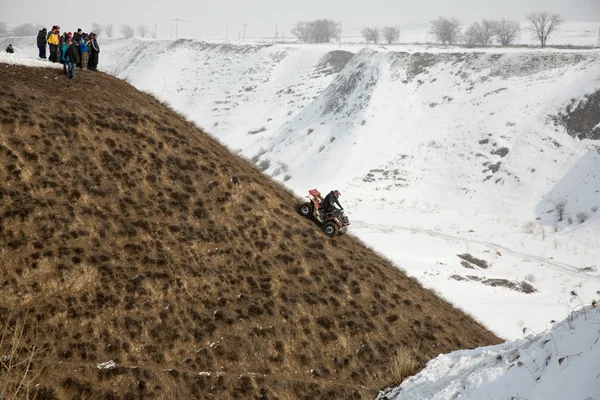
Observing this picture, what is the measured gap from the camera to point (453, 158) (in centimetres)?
6500

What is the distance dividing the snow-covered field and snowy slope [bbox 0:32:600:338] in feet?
0.67

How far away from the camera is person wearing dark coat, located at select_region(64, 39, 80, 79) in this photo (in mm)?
22516

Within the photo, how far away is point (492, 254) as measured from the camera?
4378cm

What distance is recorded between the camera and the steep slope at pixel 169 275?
13.8m

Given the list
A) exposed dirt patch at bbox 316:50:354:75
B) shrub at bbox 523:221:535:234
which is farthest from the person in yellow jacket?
exposed dirt patch at bbox 316:50:354:75

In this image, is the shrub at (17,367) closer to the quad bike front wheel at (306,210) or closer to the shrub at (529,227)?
the quad bike front wheel at (306,210)

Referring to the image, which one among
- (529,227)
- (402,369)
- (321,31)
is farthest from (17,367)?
(321,31)

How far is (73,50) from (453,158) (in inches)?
2036

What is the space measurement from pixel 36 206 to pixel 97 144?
415 cm

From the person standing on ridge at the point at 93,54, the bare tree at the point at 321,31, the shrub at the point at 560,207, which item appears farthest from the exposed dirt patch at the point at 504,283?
the bare tree at the point at 321,31

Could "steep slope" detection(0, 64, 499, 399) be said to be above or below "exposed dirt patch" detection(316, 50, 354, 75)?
below

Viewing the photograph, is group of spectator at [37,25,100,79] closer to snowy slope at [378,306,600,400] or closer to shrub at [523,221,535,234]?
snowy slope at [378,306,600,400]

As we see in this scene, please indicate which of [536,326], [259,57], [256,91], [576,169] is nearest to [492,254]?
[536,326]

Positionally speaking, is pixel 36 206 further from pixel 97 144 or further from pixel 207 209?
pixel 207 209
